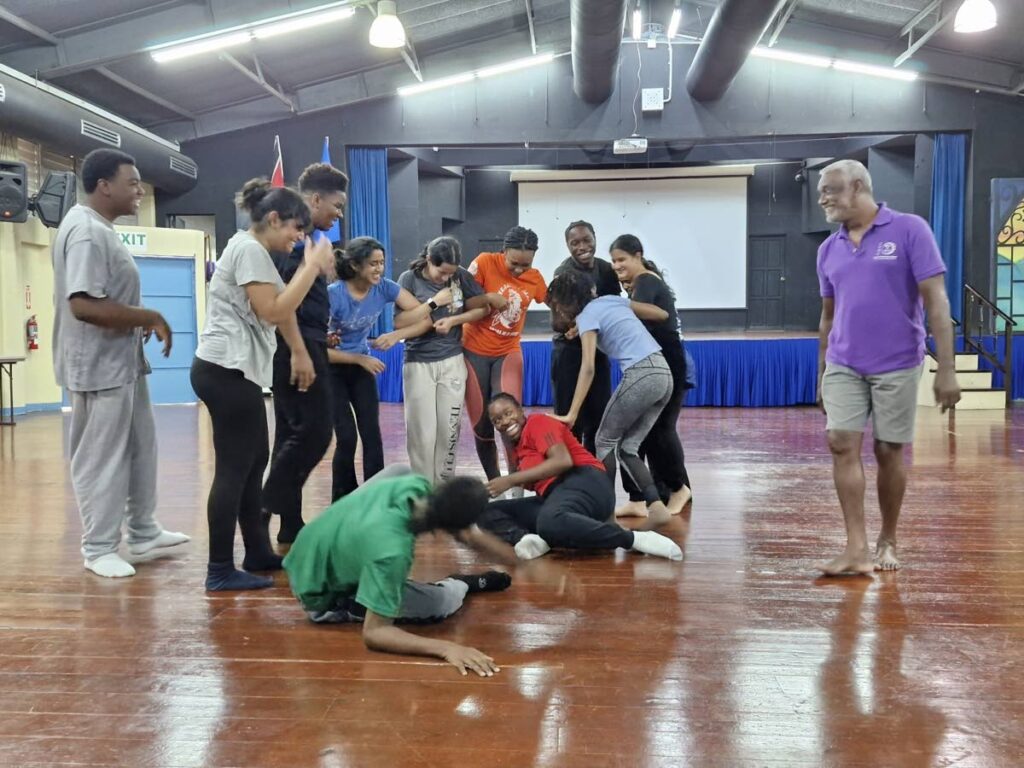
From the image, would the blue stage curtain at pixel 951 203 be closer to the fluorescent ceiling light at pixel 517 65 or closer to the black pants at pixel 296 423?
the fluorescent ceiling light at pixel 517 65

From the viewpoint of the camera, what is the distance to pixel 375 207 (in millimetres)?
11352

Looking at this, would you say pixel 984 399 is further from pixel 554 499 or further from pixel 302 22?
pixel 302 22

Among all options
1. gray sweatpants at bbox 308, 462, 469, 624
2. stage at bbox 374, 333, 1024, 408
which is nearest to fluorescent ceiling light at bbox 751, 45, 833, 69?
stage at bbox 374, 333, 1024, 408

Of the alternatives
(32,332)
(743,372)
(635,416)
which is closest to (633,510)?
(635,416)

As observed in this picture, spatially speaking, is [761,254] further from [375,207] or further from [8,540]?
[8,540]

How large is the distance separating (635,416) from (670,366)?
1.71 ft

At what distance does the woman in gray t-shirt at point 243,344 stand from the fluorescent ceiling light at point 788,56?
9.90 m

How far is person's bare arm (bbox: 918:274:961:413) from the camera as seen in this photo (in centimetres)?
260

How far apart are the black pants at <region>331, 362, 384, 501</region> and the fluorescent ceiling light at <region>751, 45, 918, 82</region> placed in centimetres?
922

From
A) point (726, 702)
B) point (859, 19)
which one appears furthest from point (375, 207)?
point (726, 702)

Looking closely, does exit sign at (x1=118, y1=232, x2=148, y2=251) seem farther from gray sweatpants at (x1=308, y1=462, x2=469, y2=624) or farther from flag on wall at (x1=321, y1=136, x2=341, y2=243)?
gray sweatpants at (x1=308, y1=462, x2=469, y2=624)

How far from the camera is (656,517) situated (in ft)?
11.6

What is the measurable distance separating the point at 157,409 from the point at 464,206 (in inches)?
251

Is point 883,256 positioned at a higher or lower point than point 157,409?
higher
